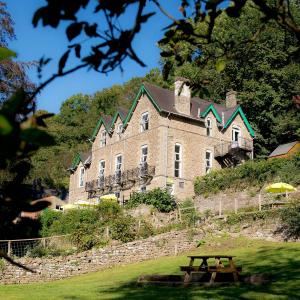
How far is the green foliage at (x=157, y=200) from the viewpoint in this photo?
30141 mm

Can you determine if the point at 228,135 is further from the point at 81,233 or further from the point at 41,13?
the point at 41,13

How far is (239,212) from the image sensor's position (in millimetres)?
25594

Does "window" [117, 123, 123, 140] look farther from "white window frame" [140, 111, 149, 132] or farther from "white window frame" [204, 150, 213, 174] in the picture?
"white window frame" [204, 150, 213, 174]

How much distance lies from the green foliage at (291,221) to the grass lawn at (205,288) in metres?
1.01

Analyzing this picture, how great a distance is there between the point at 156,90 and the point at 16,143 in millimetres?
37801

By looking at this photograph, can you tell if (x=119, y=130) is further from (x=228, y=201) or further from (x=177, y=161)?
(x=228, y=201)

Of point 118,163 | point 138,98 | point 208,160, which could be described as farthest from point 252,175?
point 118,163

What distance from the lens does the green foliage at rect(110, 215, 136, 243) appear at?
80.1ft

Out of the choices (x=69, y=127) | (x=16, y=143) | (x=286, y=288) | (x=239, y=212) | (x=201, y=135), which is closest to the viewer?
(x=16, y=143)

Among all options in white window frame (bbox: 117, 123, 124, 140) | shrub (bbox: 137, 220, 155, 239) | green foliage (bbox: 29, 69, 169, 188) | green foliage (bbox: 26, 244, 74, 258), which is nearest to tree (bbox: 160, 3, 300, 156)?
white window frame (bbox: 117, 123, 124, 140)

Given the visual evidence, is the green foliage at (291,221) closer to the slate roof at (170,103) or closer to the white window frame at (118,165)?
the slate roof at (170,103)

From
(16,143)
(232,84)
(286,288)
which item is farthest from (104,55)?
(232,84)

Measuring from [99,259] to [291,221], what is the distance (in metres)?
8.62

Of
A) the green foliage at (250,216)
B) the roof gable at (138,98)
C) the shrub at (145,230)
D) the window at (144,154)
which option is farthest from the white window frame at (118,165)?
the green foliage at (250,216)
